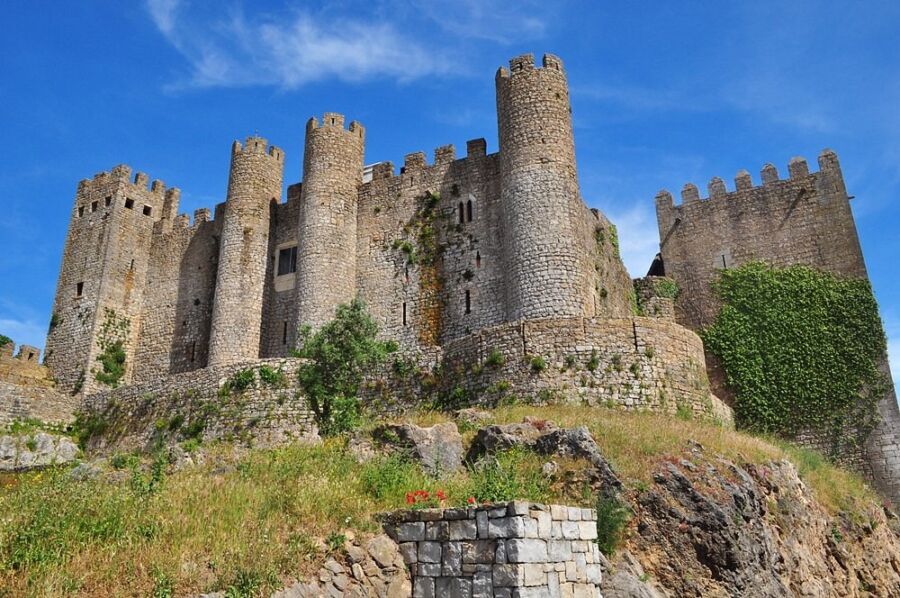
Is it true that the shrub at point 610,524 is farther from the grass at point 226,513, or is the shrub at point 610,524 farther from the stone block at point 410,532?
the stone block at point 410,532

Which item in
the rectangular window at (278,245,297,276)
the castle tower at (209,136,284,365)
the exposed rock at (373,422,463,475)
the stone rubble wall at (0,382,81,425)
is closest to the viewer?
the exposed rock at (373,422,463,475)

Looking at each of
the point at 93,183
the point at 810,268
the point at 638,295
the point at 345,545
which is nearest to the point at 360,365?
the point at 345,545

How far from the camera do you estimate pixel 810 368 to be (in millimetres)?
26250

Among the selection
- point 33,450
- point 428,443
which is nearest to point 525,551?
point 428,443

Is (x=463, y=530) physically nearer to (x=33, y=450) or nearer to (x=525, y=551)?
(x=525, y=551)

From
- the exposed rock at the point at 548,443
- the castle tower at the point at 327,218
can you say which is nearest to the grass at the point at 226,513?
the exposed rock at the point at 548,443

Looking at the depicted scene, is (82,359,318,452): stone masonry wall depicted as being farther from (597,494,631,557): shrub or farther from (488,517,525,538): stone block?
(488,517,525,538): stone block

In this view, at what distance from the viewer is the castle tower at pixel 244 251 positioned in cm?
2923

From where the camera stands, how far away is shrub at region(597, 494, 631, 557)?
12016 millimetres

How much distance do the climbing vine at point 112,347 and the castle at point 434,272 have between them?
8 cm

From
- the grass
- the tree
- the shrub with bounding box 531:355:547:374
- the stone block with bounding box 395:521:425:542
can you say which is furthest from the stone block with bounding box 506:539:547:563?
the tree

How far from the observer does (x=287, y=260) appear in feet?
→ 103

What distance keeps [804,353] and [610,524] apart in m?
17.7

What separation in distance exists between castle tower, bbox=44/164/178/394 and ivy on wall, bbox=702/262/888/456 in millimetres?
25230
